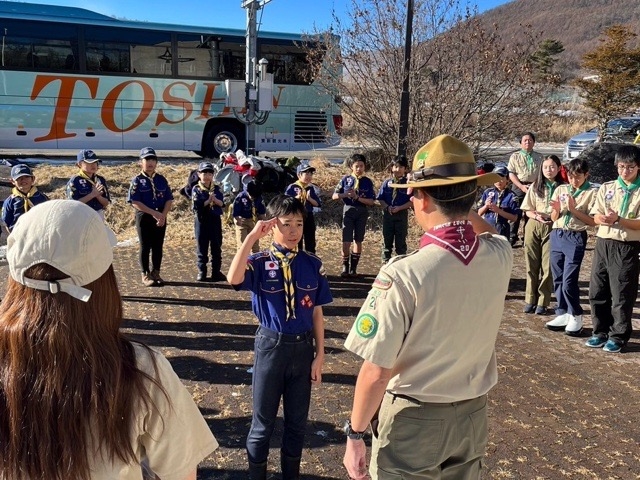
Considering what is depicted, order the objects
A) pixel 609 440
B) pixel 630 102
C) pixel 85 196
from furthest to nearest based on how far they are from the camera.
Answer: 1. pixel 630 102
2. pixel 85 196
3. pixel 609 440

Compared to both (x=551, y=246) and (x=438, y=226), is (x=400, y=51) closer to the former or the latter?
(x=551, y=246)

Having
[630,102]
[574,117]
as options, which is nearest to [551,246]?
[630,102]

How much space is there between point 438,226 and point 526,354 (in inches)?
157

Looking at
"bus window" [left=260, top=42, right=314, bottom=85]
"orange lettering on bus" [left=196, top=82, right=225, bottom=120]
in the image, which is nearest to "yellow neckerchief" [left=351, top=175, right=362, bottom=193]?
"bus window" [left=260, top=42, right=314, bottom=85]

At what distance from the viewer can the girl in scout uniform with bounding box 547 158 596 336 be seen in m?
6.10

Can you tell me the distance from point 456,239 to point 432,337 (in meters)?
0.39

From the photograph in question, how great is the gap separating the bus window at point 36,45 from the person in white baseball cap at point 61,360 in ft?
51.1

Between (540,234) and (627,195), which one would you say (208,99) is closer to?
(540,234)

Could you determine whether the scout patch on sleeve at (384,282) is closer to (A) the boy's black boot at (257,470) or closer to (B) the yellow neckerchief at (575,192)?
(A) the boy's black boot at (257,470)

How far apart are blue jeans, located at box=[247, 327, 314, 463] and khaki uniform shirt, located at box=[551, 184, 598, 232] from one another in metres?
4.03

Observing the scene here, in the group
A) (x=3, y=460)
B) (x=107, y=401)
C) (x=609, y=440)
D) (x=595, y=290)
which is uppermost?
(x=107, y=401)

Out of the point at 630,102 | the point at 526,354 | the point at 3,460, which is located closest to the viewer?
the point at 3,460

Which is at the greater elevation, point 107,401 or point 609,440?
point 107,401

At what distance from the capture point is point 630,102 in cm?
2556
